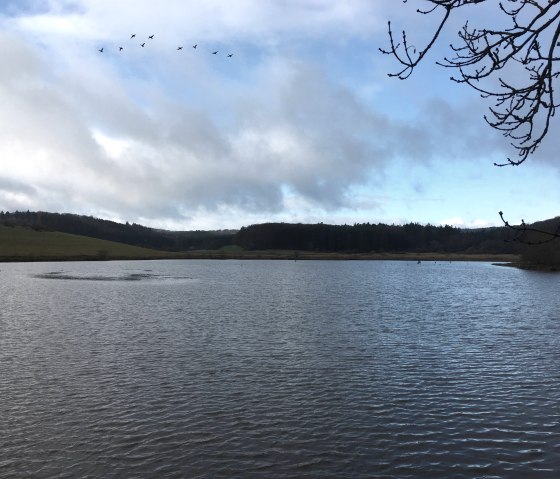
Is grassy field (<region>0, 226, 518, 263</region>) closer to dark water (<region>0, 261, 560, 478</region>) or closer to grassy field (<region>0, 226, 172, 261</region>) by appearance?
grassy field (<region>0, 226, 172, 261</region>)

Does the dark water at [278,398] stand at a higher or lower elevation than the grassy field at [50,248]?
lower

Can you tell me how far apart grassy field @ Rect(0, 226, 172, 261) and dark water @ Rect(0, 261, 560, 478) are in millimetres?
105940

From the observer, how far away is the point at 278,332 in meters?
27.6

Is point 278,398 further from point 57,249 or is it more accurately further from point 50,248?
point 50,248

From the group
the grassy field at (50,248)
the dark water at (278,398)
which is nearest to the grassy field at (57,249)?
the grassy field at (50,248)

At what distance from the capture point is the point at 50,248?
142 meters

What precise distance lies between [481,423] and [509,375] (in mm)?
5700

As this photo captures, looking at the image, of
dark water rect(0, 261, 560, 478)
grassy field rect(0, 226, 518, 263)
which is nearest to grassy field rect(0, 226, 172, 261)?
grassy field rect(0, 226, 518, 263)

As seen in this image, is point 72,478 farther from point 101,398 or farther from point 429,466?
point 429,466

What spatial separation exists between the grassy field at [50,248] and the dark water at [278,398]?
10594 centimetres

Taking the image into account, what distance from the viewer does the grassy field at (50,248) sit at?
129 m

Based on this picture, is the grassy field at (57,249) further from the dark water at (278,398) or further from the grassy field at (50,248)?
the dark water at (278,398)

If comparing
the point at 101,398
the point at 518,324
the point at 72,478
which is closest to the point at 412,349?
the point at 518,324

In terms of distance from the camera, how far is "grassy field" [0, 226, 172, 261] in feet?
422
